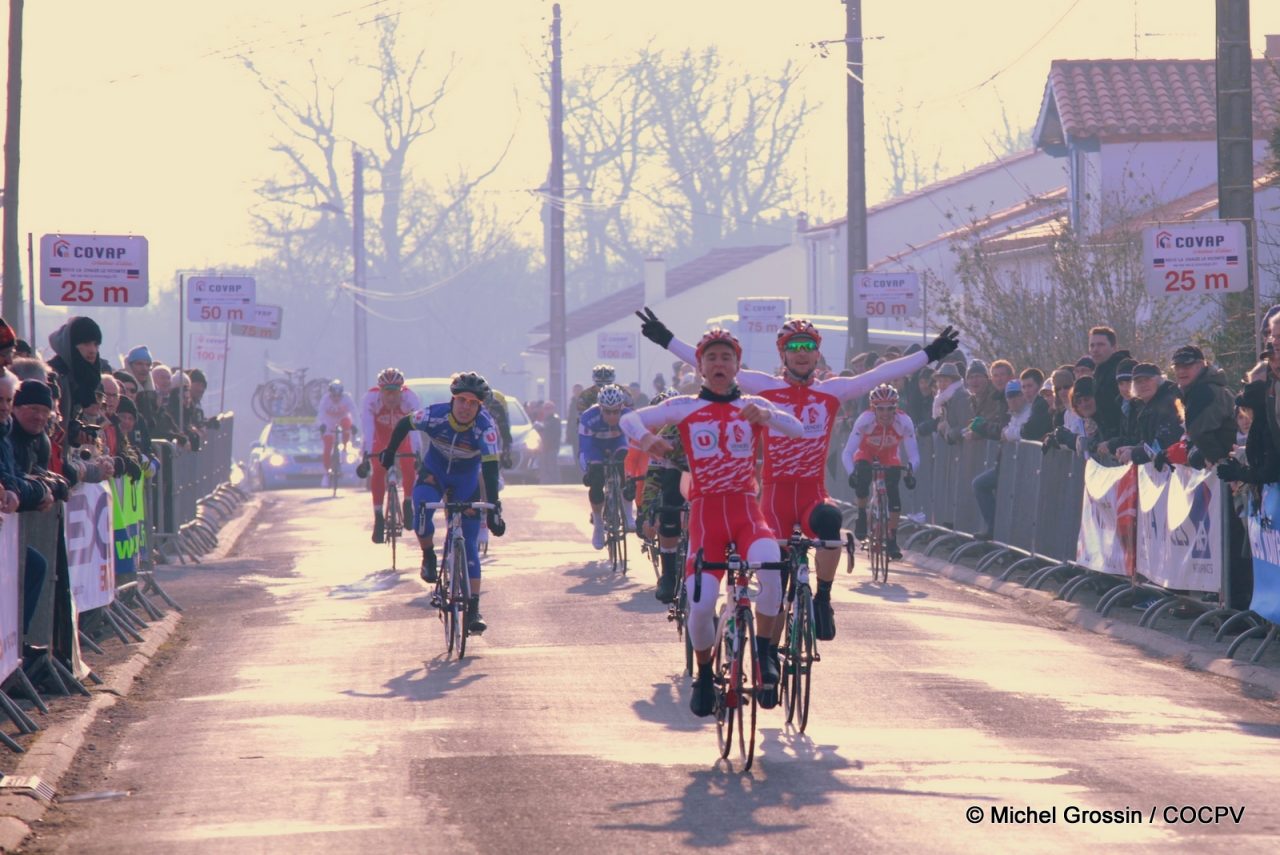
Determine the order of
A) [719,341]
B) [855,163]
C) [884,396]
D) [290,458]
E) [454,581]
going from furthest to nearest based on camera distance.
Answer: [290,458] < [855,163] < [884,396] < [454,581] < [719,341]

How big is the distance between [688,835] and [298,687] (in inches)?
214

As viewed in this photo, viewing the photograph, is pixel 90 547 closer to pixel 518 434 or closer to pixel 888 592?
pixel 888 592

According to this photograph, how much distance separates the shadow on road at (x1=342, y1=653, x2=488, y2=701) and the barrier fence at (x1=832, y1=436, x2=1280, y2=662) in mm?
5006

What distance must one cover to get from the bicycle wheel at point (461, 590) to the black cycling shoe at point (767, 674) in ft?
→ 15.1

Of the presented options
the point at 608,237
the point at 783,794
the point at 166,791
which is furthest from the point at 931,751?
the point at 608,237

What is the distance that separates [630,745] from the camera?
35.9 ft

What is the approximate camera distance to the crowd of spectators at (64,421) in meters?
11.5

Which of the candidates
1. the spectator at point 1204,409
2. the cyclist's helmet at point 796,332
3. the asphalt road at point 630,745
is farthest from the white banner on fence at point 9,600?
the spectator at point 1204,409

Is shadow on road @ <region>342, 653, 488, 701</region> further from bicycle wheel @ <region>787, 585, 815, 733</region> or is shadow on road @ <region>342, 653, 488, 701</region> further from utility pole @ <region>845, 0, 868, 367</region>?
utility pole @ <region>845, 0, 868, 367</region>

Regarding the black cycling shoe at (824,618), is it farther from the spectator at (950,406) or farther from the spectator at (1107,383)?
the spectator at (950,406)

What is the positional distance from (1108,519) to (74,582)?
26.5ft

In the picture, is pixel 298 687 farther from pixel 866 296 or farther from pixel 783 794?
pixel 866 296

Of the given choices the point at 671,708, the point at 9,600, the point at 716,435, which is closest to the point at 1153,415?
the point at 671,708

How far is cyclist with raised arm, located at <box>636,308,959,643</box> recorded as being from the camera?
1204cm
